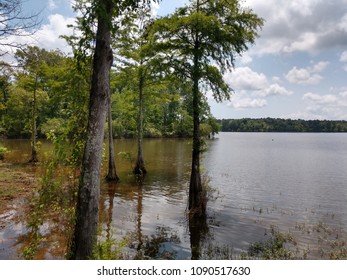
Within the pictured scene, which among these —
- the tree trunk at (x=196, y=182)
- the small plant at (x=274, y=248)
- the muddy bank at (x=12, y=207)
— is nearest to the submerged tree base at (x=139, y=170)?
the muddy bank at (x=12, y=207)

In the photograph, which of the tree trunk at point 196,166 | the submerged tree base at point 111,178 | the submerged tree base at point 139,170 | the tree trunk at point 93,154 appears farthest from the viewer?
the submerged tree base at point 139,170

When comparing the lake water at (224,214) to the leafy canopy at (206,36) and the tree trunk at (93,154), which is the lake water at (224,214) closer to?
the tree trunk at (93,154)

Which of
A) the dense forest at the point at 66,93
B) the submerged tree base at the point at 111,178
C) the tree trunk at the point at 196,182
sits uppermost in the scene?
the dense forest at the point at 66,93

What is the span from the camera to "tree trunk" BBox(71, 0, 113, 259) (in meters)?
6.03

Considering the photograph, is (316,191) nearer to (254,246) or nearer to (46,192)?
(254,246)

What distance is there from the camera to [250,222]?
13227 millimetres

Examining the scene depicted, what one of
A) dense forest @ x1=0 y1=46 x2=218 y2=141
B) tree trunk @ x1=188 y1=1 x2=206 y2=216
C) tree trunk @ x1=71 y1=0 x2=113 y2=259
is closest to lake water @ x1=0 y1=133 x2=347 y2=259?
tree trunk @ x1=188 y1=1 x2=206 y2=216

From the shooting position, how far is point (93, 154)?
6.04 m

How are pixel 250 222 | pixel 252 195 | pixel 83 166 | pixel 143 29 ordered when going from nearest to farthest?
pixel 83 166
pixel 250 222
pixel 252 195
pixel 143 29

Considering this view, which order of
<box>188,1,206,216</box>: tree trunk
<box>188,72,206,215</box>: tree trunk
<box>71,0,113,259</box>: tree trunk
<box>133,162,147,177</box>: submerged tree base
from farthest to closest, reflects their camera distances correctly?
<box>133,162,147,177</box>: submerged tree base
<box>188,72,206,215</box>: tree trunk
<box>188,1,206,216</box>: tree trunk
<box>71,0,113,259</box>: tree trunk

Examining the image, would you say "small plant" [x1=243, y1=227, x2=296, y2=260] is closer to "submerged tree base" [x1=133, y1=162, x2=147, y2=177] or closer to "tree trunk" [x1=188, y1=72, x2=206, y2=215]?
"tree trunk" [x1=188, y1=72, x2=206, y2=215]

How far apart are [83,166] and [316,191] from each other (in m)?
19.1

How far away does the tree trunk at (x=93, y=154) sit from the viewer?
6027 millimetres

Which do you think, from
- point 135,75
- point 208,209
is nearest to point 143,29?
point 135,75
